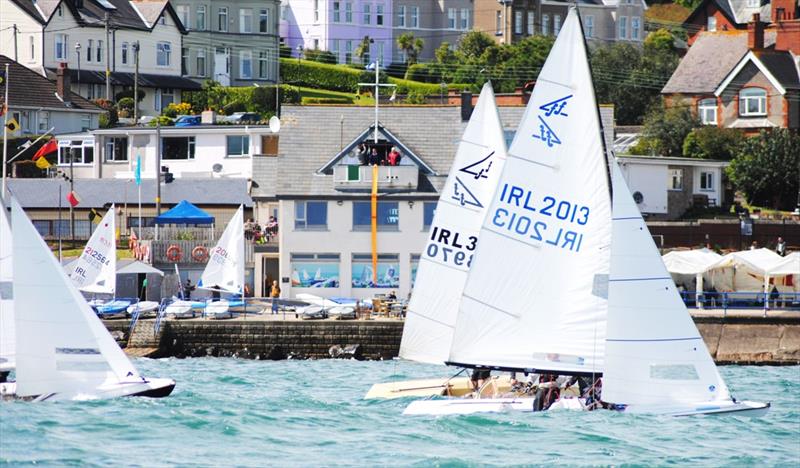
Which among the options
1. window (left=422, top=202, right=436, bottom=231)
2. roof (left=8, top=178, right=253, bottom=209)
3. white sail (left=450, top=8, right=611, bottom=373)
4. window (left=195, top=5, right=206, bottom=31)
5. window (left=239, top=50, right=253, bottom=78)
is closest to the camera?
white sail (left=450, top=8, right=611, bottom=373)

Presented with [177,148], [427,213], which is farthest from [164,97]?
[427,213]

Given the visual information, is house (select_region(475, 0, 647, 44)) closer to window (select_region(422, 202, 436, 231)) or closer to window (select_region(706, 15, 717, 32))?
window (select_region(706, 15, 717, 32))

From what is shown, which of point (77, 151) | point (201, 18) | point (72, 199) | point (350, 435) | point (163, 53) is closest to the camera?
point (350, 435)

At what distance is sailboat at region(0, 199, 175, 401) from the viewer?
116ft

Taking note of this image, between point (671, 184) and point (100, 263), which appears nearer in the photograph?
point (100, 263)

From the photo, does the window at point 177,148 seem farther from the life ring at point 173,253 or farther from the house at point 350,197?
the life ring at point 173,253

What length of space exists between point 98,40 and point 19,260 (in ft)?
203

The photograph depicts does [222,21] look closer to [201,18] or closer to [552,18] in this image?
[201,18]

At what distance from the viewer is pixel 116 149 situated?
78.4 m

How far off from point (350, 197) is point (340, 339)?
8.02 m

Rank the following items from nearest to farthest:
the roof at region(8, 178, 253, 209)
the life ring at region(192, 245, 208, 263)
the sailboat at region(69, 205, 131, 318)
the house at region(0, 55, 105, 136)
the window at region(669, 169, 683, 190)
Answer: the sailboat at region(69, 205, 131, 318), the life ring at region(192, 245, 208, 263), the roof at region(8, 178, 253, 209), the window at region(669, 169, 683, 190), the house at region(0, 55, 105, 136)

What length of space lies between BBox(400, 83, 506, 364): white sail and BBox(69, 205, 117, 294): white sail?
765 inches

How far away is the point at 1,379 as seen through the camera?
37312 mm

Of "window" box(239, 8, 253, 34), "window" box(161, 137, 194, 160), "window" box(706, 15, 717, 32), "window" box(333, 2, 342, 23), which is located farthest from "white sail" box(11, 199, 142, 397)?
"window" box(706, 15, 717, 32)
